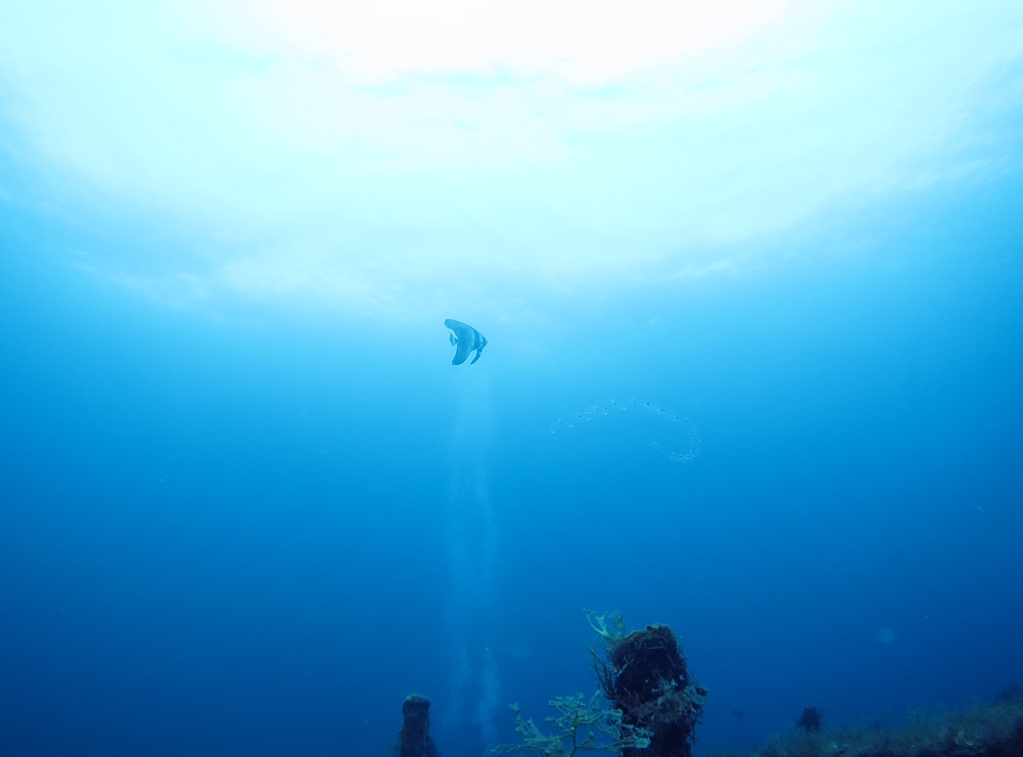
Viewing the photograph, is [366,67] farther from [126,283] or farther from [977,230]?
[977,230]

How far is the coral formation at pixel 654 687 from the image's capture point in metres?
5.46

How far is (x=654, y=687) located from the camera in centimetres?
576

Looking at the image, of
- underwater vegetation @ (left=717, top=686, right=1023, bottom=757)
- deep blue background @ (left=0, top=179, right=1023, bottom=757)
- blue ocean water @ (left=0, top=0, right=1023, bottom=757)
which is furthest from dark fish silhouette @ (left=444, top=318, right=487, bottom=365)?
deep blue background @ (left=0, top=179, right=1023, bottom=757)

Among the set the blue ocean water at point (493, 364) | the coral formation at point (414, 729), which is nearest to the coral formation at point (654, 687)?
the blue ocean water at point (493, 364)

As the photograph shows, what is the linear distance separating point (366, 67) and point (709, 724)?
165 ft

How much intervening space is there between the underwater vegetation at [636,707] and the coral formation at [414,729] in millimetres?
5005

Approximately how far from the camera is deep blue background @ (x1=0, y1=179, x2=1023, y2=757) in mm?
35750

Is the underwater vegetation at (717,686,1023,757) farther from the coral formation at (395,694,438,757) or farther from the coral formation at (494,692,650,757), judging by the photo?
the coral formation at (395,694,438,757)

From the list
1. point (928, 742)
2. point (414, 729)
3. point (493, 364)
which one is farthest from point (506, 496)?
point (928, 742)

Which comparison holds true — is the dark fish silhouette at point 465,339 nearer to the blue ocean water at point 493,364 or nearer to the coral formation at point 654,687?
the coral formation at point 654,687

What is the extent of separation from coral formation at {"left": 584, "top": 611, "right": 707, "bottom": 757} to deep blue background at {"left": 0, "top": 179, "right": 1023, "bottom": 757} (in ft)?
81.4

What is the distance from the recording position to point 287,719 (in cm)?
3853

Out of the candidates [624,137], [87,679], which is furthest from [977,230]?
[87,679]

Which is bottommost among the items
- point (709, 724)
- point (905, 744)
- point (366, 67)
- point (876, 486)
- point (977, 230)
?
point (905, 744)
